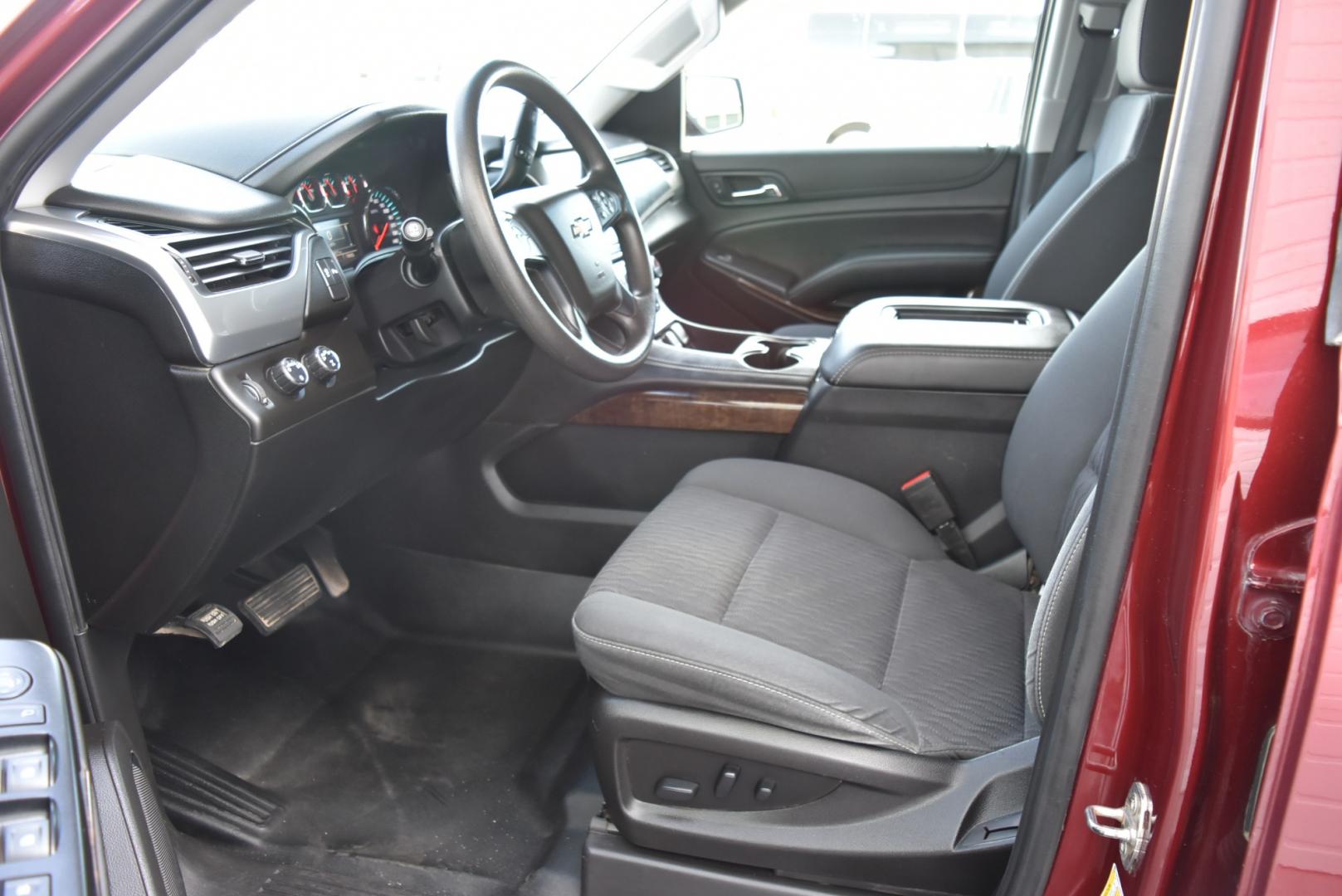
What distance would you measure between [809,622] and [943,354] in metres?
0.64

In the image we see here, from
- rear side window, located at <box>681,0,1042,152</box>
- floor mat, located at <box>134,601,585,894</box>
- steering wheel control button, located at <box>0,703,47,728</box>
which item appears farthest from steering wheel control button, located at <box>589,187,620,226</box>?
rear side window, located at <box>681,0,1042,152</box>

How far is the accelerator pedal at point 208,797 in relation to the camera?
1.60m

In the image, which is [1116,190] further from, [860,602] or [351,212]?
[351,212]

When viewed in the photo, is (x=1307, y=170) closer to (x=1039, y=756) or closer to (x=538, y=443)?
(x=1039, y=756)

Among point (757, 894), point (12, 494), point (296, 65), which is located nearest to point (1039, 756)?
point (757, 894)

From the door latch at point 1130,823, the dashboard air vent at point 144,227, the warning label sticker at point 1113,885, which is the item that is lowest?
the warning label sticker at point 1113,885

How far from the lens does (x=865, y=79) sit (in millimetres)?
3027

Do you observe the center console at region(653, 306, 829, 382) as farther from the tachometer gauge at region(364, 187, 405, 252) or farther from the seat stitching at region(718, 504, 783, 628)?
the tachometer gauge at region(364, 187, 405, 252)

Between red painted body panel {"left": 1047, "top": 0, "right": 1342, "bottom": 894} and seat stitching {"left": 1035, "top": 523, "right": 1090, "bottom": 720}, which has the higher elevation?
red painted body panel {"left": 1047, "top": 0, "right": 1342, "bottom": 894}

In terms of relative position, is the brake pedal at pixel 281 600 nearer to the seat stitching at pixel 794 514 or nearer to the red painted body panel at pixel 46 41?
the seat stitching at pixel 794 514

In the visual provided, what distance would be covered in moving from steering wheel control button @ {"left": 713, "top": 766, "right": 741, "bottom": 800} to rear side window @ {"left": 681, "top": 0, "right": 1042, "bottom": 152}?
6.94ft

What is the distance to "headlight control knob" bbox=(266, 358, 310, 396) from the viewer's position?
1269 millimetres

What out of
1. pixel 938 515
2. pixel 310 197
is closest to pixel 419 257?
pixel 310 197

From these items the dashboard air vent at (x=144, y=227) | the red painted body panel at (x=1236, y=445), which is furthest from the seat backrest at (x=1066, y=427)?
the dashboard air vent at (x=144, y=227)
